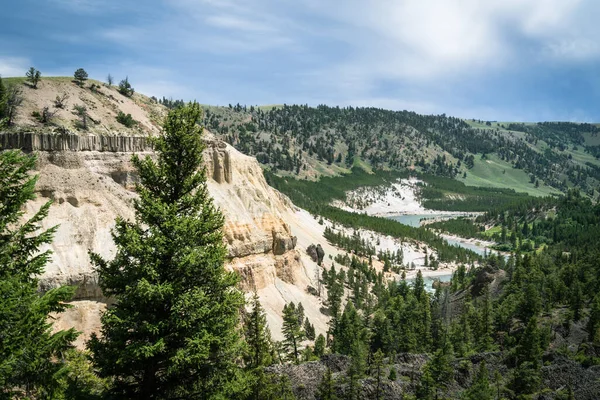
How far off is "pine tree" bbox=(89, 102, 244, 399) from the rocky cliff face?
9.72 metres

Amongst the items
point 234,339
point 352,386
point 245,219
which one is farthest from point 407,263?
point 234,339

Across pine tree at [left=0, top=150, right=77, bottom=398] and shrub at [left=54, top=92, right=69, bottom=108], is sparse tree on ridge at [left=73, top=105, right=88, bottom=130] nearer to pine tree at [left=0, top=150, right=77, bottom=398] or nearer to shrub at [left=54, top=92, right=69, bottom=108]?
shrub at [left=54, top=92, right=69, bottom=108]

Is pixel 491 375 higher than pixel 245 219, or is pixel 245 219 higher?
pixel 245 219

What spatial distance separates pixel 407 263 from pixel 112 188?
129674mm

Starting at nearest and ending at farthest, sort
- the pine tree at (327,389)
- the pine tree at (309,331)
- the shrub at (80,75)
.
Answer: the pine tree at (327,389) < the pine tree at (309,331) < the shrub at (80,75)

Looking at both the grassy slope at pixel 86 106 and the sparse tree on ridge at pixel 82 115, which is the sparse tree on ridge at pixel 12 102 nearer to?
the grassy slope at pixel 86 106

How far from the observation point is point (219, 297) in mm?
17781

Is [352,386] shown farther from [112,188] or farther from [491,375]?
[112,188]

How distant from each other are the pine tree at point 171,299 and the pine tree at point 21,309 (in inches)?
74.9

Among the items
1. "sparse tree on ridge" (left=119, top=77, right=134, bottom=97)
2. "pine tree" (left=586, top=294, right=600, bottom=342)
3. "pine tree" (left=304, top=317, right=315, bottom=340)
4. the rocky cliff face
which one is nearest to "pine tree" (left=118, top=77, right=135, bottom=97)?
"sparse tree on ridge" (left=119, top=77, right=134, bottom=97)

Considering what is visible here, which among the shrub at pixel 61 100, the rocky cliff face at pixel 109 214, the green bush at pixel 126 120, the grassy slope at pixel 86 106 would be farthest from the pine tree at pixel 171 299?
the green bush at pixel 126 120

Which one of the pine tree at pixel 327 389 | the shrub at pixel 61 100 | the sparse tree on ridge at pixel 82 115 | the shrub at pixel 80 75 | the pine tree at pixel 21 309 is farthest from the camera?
the shrub at pixel 80 75

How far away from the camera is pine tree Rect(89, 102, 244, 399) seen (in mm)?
16062

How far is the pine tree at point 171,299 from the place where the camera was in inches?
632
